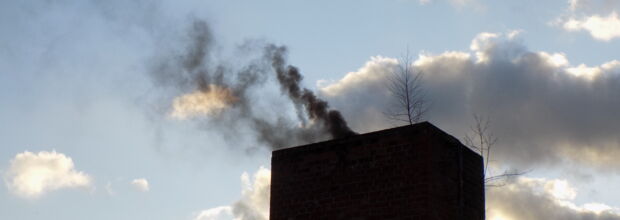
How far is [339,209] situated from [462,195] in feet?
5.16

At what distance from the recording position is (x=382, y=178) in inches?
397

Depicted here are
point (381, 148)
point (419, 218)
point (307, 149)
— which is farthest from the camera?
point (307, 149)

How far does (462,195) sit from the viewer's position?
33.9ft

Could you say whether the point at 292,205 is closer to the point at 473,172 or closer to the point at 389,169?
the point at 389,169

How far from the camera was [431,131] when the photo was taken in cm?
998

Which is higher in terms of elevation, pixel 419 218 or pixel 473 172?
pixel 473 172

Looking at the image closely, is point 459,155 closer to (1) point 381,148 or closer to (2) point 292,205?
(1) point 381,148

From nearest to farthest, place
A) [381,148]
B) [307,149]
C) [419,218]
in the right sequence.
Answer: [419,218] < [381,148] < [307,149]

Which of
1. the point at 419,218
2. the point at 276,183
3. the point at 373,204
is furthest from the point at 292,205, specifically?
the point at 419,218

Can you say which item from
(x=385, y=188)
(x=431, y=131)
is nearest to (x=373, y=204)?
(x=385, y=188)

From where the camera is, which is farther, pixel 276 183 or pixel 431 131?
pixel 276 183

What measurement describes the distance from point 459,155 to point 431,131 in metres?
0.76

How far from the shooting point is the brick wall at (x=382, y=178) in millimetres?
9820

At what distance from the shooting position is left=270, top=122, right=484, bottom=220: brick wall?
9.82 meters
